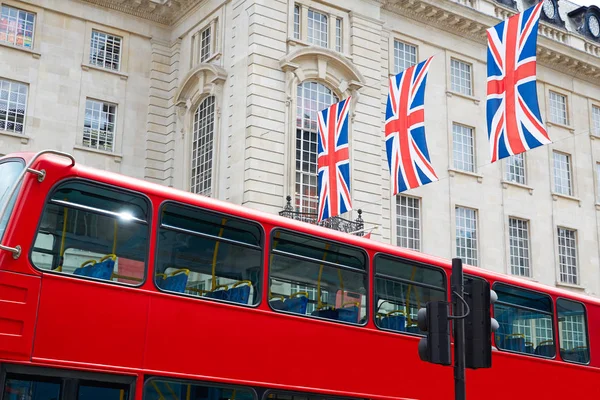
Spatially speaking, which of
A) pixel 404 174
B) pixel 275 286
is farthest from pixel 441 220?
pixel 275 286

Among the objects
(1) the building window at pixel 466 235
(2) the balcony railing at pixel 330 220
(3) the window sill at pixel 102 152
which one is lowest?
(2) the balcony railing at pixel 330 220

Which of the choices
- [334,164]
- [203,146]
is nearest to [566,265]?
[203,146]

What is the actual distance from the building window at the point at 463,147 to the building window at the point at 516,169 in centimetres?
198

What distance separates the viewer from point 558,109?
36.3 meters

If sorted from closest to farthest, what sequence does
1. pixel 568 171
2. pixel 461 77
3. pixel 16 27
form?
pixel 16 27 < pixel 461 77 < pixel 568 171

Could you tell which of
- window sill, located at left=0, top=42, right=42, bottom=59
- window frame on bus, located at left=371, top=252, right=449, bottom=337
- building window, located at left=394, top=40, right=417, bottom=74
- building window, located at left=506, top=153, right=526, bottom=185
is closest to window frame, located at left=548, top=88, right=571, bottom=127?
building window, located at left=506, top=153, right=526, bottom=185

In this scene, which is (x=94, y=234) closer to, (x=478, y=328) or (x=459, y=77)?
(x=478, y=328)

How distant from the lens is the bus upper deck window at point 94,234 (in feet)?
27.4

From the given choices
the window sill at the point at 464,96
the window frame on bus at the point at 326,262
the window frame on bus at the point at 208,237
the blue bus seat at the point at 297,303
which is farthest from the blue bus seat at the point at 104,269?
the window sill at the point at 464,96

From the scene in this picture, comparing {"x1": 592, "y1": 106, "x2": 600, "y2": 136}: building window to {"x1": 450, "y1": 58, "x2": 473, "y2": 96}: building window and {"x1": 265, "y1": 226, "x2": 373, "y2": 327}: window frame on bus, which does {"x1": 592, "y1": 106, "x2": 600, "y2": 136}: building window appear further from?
{"x1": 265, "y1": 226, "x2": 373, "y2": 327}: window frame on bus

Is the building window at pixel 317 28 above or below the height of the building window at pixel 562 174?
above

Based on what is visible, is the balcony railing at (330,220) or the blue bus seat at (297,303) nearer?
the blue bus seat at (297,303)

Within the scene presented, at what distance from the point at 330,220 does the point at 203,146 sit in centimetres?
578

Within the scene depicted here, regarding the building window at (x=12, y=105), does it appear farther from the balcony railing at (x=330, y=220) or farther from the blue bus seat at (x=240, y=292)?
the blue bus seat at (x=240, y=292)
